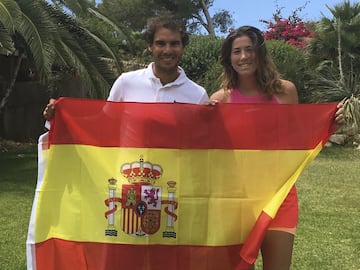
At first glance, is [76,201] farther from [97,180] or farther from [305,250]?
[305,250]

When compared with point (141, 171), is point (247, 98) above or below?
above

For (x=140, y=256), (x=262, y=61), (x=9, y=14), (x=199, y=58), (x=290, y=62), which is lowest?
(x=140, y=256)

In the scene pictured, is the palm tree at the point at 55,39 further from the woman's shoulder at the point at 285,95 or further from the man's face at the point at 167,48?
the woman's shoulder at the point at 285,95

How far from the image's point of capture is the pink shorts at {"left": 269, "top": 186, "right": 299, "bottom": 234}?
116 inches

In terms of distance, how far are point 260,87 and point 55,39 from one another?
7.48 metres

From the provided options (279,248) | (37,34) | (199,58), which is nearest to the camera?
(279,248)

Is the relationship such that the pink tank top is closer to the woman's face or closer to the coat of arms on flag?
the woman's face

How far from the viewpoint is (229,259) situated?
3008mm

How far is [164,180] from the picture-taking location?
3.00m

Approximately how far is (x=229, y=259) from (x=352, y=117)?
38.7ft

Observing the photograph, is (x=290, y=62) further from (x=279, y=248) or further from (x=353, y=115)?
(x=279, y=248)

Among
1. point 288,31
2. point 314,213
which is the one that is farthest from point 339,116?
point 288,31

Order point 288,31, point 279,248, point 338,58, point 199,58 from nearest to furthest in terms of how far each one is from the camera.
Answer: point 279,248
point 338,58
point 199,58
point 288,31

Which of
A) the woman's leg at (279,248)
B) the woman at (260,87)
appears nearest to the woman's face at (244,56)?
the woman at (260,87)
